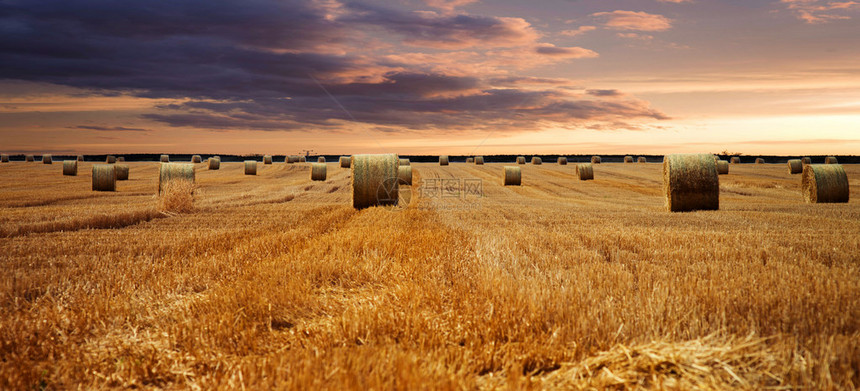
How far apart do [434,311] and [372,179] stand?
446 inches

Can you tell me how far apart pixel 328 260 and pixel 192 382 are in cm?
339

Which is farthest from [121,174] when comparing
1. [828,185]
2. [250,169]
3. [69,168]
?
→ [828,185]

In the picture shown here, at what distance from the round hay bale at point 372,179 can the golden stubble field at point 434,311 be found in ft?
21.3

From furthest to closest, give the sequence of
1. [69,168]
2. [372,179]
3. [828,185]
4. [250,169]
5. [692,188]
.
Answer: [250,169] → [69,168] → [828,185] → [372,179] → [692,188]

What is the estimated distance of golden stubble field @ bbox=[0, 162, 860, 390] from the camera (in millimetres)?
3100

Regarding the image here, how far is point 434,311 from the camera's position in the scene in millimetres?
4438

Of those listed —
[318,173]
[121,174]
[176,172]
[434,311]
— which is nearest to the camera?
[434,311]

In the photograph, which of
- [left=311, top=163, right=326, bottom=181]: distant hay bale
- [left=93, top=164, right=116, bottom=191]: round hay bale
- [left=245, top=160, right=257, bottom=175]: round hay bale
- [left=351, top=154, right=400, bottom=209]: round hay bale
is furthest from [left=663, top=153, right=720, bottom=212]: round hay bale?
[left=245, top=160, right=257, bottom=175]: round hay bale

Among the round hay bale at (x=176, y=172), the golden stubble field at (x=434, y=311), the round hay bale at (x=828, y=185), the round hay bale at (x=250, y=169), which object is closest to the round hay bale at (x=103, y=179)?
the round hay bale at (x=176, y=172)

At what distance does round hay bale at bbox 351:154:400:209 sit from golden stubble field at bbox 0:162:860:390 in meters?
6.48

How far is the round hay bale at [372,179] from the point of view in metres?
15.5

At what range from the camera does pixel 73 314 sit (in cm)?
452

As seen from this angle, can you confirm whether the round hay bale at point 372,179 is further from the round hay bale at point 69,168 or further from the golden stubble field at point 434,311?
the round hay bale at point 69,168

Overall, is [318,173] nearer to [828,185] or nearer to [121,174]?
[121,174]
